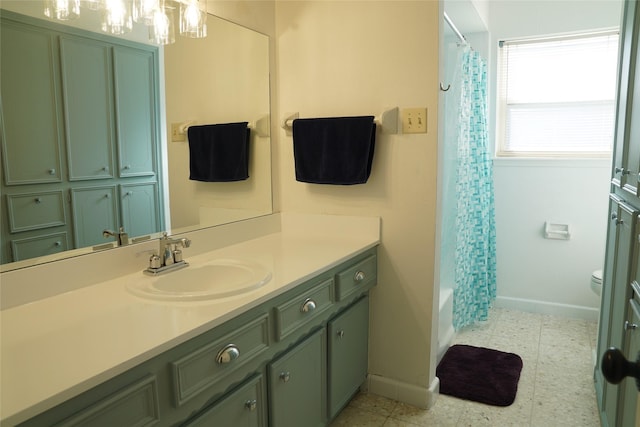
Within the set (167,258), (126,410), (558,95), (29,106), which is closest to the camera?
(126,410)

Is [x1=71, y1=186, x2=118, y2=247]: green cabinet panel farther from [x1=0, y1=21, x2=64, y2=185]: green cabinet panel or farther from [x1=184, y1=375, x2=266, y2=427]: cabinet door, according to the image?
[x1=184, y1=375, x2=266, y2=427]: cabinet door

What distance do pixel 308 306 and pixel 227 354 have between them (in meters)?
0.45

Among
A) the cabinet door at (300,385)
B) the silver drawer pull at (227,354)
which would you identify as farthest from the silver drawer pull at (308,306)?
the silver drawer pull at (227,354)

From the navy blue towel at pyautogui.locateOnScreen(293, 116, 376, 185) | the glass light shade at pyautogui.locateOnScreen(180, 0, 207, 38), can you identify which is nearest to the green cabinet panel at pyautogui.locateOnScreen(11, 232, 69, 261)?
the glass light shade at pyautogui.locateOnScreen(180, 0, 207, 38)

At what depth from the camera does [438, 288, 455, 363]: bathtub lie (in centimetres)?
269

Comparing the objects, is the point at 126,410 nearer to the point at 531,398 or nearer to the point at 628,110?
the point at 628,110

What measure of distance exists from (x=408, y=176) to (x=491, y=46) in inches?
70.5

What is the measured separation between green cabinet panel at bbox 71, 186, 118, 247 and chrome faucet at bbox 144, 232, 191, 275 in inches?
6.8

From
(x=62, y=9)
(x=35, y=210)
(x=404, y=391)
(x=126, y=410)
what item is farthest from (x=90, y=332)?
(x=404, y=391)

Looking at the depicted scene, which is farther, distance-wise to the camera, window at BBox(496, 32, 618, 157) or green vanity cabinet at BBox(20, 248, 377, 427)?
window at BBox(496, 32, 618, 157)

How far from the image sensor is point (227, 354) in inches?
50.3

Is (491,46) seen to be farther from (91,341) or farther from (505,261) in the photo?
(91,341)

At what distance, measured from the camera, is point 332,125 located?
220cm

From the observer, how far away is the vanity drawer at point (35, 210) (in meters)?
1.35
